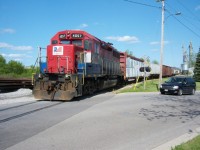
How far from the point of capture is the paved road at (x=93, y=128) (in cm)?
662

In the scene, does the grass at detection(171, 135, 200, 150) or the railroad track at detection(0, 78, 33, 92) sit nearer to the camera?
the grass at detection(171, 135, 200, 150)

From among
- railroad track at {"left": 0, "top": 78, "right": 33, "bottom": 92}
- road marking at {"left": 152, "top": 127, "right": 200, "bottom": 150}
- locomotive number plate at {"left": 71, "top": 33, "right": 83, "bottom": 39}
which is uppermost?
locomotive number plate at {"left": 71, "top": 33, "right": 83, "bottom": 39}

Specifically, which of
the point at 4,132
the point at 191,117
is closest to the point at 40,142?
the point at 4,132

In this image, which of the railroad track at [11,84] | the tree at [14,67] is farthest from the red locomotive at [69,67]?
the tree at [14,67]

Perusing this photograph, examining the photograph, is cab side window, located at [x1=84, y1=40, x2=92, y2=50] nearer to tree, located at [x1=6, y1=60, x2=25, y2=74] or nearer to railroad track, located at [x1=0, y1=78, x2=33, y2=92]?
railroad track, located at [x1=0, y1=78, x2=33, y2=92]

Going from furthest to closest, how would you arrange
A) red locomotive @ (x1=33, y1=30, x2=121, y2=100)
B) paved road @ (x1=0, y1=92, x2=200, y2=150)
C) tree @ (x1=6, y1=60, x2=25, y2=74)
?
tree @ (x1=6, y1=60, x2=25, y2=74)
red locomotive @ (x1=33, y1=30, x2=121, y2=100)
paved road @ (x1=0, y1=92, x2=200, y2=150)

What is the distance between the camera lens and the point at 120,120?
9711 mm

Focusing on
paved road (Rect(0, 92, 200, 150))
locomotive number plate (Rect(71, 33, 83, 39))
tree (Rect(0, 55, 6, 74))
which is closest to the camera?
paved road (Rect(0, 92, 200, 150))

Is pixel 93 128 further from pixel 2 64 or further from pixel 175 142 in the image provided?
pixel 2 64

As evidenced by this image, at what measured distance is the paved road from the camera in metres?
6.62

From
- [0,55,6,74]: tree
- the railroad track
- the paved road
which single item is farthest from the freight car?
[0,55,6,74]: tree

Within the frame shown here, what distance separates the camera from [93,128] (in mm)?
8328

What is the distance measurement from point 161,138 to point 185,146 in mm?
1303

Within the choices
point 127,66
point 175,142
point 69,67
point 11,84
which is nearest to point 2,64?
point 127,66
